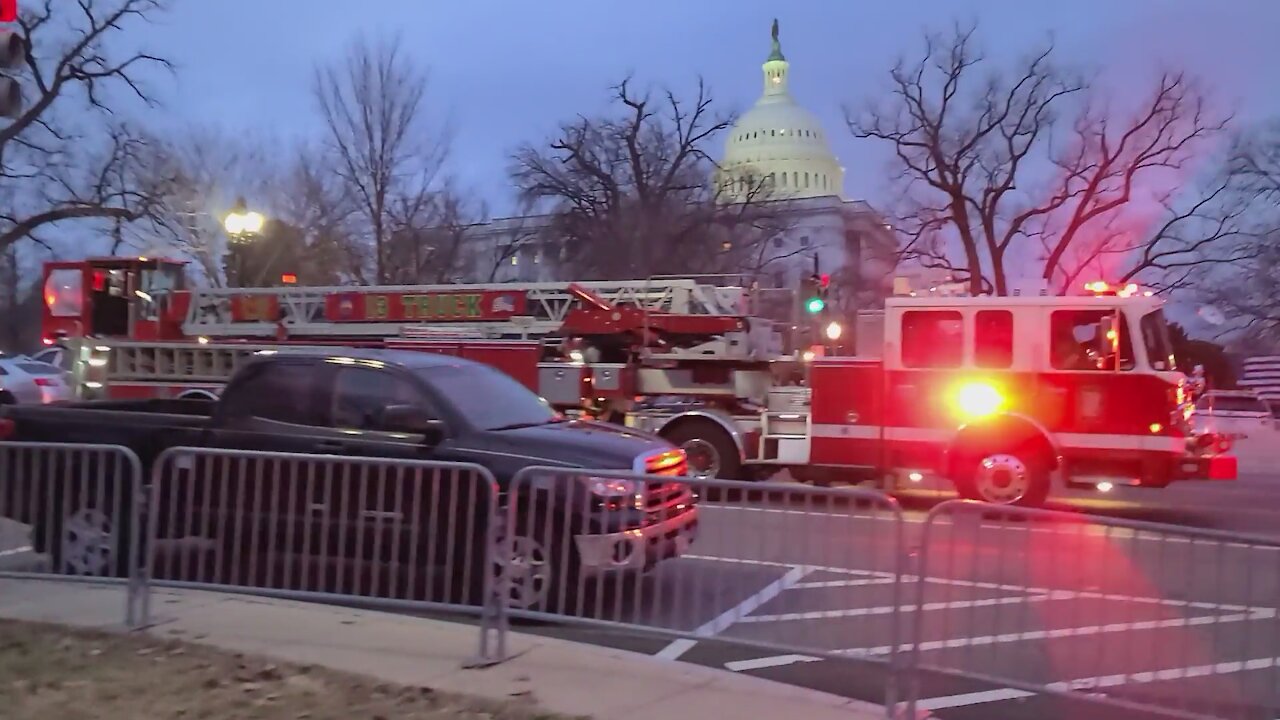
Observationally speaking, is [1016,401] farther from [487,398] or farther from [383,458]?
[383,458]

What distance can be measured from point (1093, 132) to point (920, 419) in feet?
86.2

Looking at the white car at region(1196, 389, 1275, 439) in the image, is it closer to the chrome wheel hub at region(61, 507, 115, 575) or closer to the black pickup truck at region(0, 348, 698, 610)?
the black pickup truck at region(0, 348, 698, 610)

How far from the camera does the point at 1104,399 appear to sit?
11.7 metres

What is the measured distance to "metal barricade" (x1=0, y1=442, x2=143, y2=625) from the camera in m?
6.66

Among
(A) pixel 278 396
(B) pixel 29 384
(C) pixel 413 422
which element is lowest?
(C) pixel 413 422

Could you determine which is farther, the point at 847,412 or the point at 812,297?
the point at 812,297

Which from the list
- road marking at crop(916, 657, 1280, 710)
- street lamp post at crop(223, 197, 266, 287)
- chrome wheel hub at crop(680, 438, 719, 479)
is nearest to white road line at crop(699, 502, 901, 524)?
road marking at crop(916, 657, 1280, 710)

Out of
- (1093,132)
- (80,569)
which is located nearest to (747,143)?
(1093,132)

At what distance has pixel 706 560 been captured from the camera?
5934 mm

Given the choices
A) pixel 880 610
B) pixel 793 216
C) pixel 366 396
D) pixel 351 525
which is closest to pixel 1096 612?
pixel 880 610

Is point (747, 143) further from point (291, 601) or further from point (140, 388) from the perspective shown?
point (291, 601)

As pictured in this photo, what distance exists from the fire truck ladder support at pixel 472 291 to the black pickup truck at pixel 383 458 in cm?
618

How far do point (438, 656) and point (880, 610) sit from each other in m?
2.34

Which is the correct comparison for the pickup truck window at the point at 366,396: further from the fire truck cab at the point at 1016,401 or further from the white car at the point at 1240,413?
the white car at the point at 1240,413
